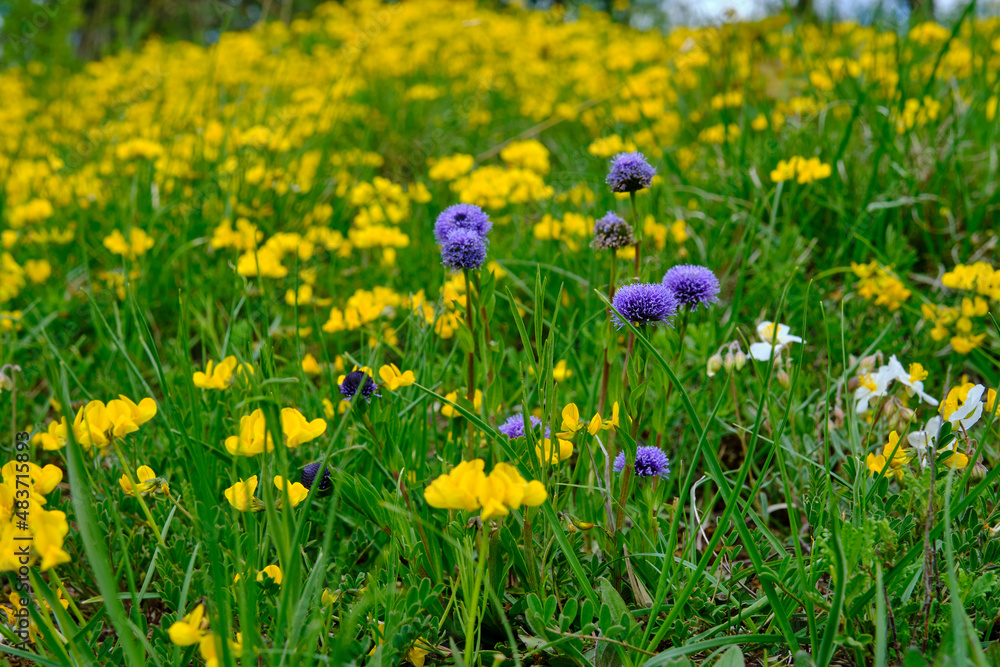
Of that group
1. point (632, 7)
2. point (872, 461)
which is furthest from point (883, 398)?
point (632, 7)

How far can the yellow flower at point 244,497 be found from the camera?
3.69ft

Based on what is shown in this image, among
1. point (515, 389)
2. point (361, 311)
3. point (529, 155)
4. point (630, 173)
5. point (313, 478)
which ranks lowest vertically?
point (515, 389)

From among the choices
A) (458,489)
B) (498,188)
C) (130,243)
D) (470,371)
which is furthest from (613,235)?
(130,243)

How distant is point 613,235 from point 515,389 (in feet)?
2.28

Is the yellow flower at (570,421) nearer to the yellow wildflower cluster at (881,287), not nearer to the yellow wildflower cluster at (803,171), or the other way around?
the yellow wildflower cluster at (881,287)

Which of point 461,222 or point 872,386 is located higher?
point 461,222

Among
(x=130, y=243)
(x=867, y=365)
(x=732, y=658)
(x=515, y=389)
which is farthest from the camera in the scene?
(x=130, y=243)

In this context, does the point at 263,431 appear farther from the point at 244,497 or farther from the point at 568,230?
the point at 568,230

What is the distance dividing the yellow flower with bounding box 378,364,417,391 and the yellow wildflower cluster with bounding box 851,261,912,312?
1.38 m

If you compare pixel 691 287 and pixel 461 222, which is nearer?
pixel 691 287

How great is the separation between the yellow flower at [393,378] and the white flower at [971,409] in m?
0.99

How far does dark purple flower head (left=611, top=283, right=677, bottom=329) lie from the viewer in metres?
1.21

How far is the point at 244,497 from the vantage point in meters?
1.13

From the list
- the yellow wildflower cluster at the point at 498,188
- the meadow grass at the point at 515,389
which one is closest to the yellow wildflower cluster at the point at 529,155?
the meadow grass at the point at 515,389
